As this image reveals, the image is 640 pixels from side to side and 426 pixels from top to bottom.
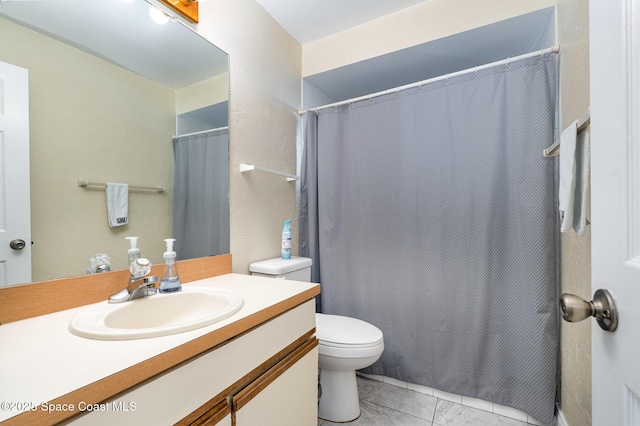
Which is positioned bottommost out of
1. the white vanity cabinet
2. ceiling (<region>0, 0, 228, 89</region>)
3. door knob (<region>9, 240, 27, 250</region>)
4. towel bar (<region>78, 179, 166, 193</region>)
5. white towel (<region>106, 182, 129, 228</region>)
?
the white vanity cabinet

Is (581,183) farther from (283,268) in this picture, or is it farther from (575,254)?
(283,268)

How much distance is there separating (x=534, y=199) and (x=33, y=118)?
1.98 meters

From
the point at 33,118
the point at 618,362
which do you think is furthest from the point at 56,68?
the point at 618,362

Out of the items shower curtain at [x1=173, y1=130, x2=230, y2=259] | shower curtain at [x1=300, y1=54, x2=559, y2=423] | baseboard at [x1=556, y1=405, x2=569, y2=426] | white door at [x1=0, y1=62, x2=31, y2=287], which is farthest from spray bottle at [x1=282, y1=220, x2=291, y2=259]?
baseboard at [x1=556, y1=405, x2=569, y2=426]

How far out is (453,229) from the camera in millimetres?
1539

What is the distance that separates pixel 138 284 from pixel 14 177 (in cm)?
45

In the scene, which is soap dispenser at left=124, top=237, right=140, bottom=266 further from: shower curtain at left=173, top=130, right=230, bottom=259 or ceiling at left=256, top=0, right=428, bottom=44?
ceiling at left=256, top=0, right=428, bottom=44

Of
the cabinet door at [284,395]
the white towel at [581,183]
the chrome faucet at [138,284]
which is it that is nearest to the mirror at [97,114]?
the chrome faucet at [138,284]

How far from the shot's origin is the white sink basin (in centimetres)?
62

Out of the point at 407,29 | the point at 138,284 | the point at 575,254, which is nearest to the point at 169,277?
the point at 138,284

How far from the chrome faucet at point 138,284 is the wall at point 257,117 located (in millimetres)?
531

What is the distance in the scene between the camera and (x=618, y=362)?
423 mm

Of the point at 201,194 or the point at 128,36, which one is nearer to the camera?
the point at 128,36

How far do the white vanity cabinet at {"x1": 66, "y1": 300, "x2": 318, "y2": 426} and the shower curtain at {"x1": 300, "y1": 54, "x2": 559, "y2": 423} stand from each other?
813 mm
